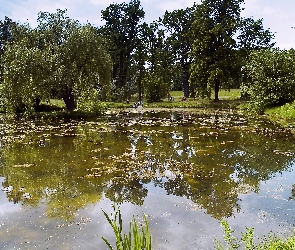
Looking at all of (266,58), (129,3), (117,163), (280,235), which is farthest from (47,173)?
(129,3)

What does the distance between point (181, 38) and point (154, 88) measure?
39.7 feet

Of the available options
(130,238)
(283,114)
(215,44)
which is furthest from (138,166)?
(215,44)

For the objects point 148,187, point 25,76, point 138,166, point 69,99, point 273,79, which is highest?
point 25,76

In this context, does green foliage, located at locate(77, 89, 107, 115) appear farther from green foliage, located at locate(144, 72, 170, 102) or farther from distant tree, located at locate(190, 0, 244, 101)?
green foliage, located at locate(144, 72, 170, 102)

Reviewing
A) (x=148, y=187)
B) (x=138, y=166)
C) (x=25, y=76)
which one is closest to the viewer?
(x=148, y=187)

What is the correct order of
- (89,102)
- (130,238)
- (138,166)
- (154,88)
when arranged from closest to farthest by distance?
(130,238)
(138,166)
(89,102)
(154,88)

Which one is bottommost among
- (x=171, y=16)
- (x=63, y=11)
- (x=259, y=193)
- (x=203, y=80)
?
(x=259, y=193)

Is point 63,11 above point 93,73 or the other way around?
above

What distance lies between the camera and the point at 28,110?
1064 inches

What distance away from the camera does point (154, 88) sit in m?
46.1

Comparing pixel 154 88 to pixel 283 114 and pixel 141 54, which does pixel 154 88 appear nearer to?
pixel 141 54

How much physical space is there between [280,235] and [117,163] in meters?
6.86

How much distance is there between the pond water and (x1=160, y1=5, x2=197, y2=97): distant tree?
37121mm

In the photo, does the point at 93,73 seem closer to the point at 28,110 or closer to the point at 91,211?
the point at 28,110
